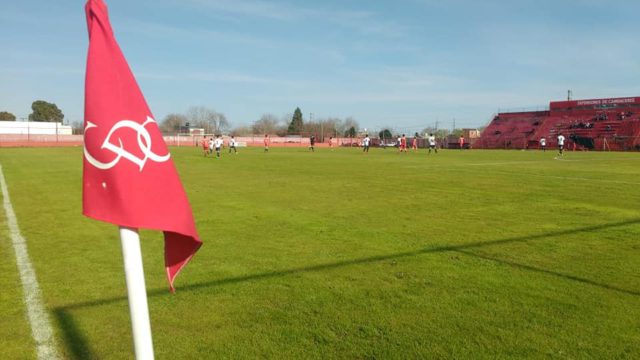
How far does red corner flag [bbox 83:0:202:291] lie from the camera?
83.6 inches

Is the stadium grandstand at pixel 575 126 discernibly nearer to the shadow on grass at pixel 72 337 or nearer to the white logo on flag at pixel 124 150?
the shadow on grass at pixel 72 337

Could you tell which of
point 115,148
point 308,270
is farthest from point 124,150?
point 308,270

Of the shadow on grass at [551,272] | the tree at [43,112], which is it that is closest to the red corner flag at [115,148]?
the shadow on grass at [551,272]

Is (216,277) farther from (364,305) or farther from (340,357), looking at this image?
(340,357)

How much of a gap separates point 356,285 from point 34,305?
10.0 feet

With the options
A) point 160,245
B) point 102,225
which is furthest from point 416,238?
point 102,225

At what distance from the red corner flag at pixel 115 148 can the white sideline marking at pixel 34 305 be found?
212 centimetres

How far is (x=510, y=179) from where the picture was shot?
1692cm

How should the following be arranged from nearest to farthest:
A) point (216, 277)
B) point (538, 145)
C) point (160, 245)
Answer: point (216, 277) → point (160, 245) → point (538, 145)

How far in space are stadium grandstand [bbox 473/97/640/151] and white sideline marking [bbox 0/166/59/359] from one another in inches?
2350

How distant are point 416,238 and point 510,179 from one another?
425 inches

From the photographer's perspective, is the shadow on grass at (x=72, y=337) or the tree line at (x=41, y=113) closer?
the shadow on grass at (x=72, y=337)

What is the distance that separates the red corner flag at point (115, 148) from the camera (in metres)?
2.12

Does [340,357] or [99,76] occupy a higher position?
[99,76]
